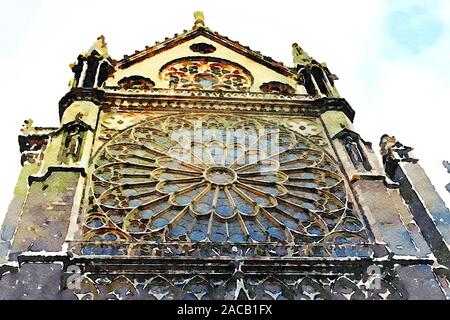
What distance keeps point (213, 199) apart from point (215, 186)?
483 mm

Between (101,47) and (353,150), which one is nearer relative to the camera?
(353,150)

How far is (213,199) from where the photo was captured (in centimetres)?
1348

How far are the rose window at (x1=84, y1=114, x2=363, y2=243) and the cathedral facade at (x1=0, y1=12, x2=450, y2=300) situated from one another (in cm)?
3

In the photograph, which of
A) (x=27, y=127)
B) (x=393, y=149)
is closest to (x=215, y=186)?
(x=393, y=149)

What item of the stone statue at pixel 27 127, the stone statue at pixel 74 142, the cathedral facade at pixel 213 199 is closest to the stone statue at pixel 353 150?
the cathedral facade at pixel 213 199

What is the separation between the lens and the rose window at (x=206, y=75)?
18.6 m

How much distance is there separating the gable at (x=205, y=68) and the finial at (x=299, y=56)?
1.37ft

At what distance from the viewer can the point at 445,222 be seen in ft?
42.5

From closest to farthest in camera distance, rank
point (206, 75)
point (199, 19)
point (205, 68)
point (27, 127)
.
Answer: point (27, 127)
point (206, 75)
point (205, 68)
point (199, 19)

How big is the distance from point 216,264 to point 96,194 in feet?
10.6

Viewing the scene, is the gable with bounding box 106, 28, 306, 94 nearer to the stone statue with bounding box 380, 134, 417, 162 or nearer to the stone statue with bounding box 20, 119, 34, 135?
the stone statue with bounding box 20, 119, 34, 135

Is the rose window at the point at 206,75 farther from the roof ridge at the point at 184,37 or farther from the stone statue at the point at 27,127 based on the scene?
the stone statue at the point at 27,127

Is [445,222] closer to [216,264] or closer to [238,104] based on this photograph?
[216,264]

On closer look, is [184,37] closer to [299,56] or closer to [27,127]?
[299,56]
